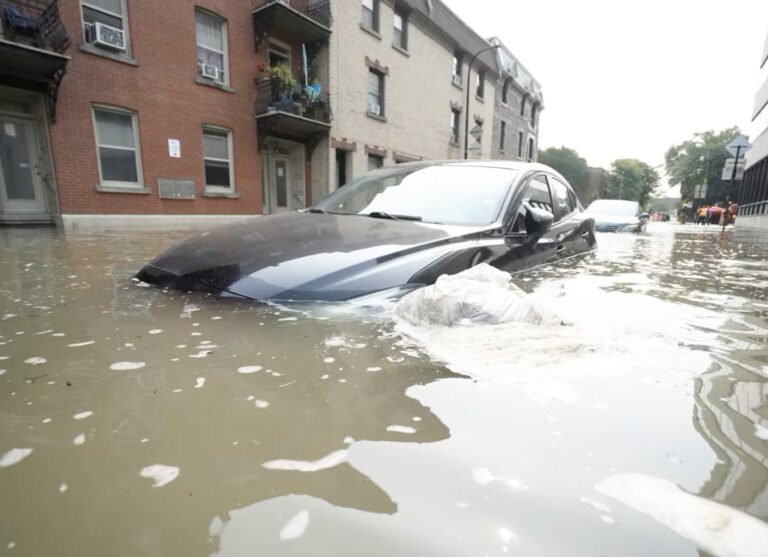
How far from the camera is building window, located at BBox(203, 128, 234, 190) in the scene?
10.1 metres

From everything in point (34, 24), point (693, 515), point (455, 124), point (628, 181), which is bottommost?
point (693, 515)

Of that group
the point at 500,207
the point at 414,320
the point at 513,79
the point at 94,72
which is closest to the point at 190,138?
the point at 94,72

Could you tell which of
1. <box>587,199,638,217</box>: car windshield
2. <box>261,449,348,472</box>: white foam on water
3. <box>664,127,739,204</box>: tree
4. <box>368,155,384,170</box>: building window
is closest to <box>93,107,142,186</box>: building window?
<box>368,155,384,170</box>: building window

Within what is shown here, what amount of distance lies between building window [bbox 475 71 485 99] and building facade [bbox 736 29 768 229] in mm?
12719

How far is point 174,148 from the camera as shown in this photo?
9.34m

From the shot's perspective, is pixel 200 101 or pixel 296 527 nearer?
pixel 296 527

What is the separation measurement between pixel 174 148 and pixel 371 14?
25.9ft

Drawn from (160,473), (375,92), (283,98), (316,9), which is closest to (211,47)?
(283,98)

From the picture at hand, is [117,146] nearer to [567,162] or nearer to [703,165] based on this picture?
[567,162]

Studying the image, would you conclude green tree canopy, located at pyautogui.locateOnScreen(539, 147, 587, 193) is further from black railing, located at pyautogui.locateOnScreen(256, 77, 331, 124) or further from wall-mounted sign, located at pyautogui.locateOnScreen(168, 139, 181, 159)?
wall-mounted sign, located at pyautogui.locateOnScreen(168, 139, 181, 159)

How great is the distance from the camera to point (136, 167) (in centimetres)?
893

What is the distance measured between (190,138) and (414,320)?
962cm

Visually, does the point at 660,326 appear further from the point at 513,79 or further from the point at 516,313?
the point at 513,79

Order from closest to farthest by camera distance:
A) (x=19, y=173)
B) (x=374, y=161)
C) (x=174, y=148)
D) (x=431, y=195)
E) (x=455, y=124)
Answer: (x=431, y=195) < (x=19, y=173) < (x=174, y=148) < (x=374, y=161) < (x=455, y=124)
